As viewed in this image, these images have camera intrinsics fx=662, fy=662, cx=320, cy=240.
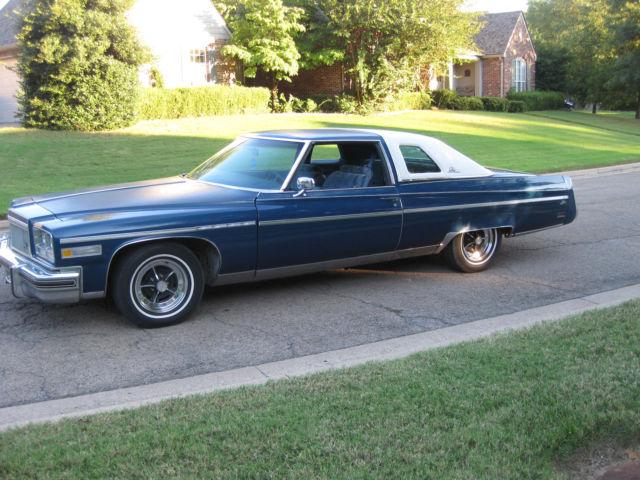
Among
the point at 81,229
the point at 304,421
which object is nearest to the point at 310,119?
the point at 81,229

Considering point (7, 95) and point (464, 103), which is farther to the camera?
point (464, 103)

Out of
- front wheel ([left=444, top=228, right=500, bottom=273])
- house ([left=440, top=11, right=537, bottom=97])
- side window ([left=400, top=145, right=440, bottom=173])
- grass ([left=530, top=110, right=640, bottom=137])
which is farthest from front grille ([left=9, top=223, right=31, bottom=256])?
house ([left=440, top=11, right=537, bottom=97])

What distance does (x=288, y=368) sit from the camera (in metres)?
4.60

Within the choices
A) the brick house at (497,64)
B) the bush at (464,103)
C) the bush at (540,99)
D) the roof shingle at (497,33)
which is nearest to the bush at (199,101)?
the bush at (464,103)

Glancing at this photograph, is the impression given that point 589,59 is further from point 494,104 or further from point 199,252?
point 199,252

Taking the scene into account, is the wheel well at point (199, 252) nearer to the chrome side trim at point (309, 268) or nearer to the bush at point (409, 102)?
the chrome side trim at point (309, 268)

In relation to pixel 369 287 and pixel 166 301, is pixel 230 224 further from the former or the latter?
pixel 369 287

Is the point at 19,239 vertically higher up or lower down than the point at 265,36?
lower down

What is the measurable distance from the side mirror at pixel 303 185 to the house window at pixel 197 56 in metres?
22.6

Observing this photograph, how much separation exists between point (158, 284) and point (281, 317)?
3.62 ft

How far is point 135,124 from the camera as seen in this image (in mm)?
21797

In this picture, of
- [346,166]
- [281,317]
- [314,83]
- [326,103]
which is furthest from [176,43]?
[281,317]

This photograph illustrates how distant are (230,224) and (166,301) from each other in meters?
0.83

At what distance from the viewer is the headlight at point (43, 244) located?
503 cm
